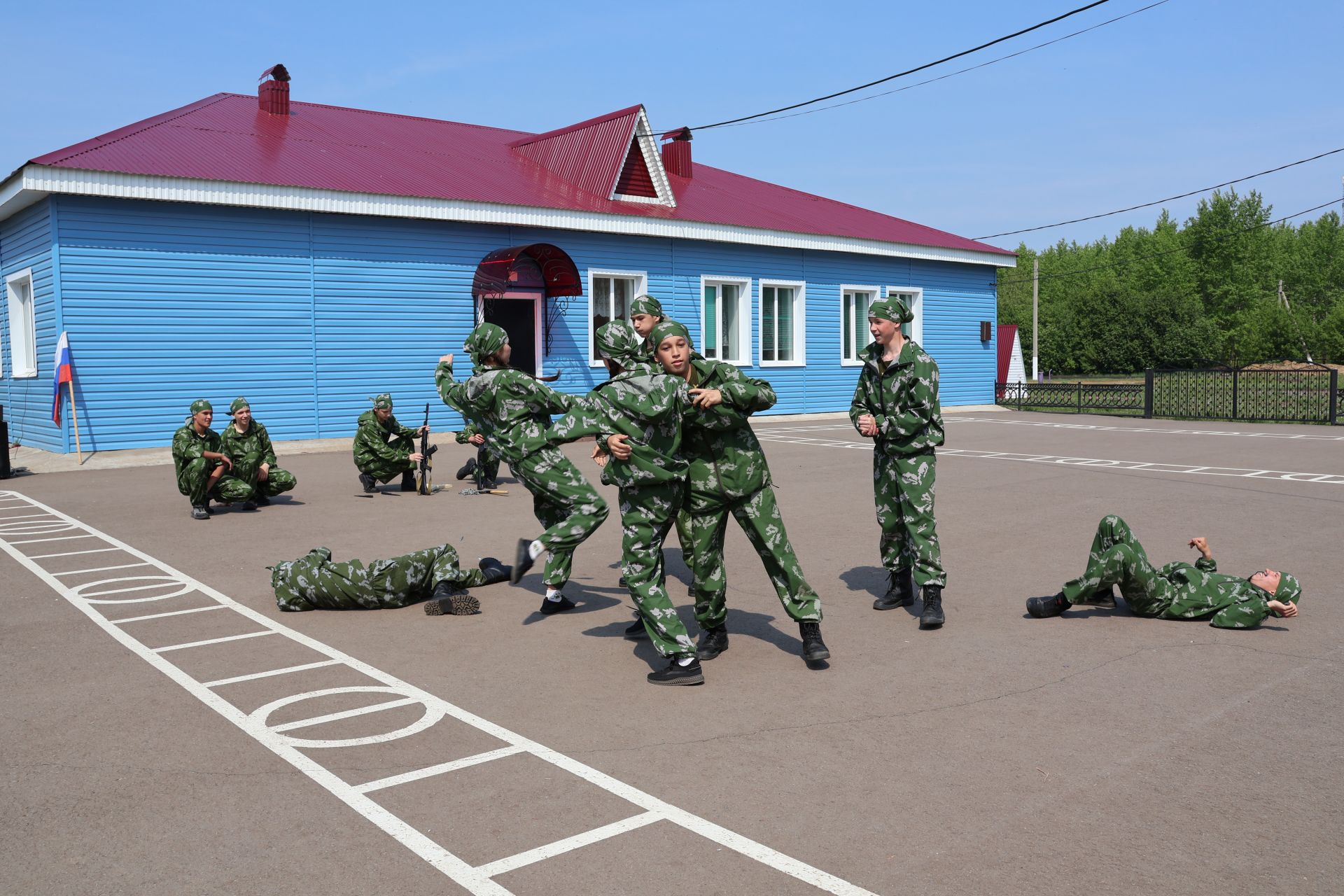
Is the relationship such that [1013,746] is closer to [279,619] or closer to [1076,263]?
[279,619]

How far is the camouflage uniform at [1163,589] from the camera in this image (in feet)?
20.6

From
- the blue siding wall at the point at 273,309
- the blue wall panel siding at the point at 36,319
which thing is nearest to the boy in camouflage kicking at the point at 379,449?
the blue siding wall at the point at 273,309

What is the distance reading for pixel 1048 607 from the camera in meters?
6.55

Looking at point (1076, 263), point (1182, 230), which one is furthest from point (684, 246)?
point (1076, 263)

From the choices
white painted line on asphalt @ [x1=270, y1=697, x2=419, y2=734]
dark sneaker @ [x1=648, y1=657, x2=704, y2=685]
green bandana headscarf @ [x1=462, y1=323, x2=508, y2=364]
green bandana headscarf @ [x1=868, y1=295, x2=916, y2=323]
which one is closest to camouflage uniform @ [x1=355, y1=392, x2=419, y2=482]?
green bandana headscarf @ [x1=462, y1=323, x2=508, y2=364]

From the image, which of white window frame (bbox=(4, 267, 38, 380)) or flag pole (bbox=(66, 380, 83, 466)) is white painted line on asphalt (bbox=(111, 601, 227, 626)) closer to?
flag pole (bbox=(66, 380, 83, 466))

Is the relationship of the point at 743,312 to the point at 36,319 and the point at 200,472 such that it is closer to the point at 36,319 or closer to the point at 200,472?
the point at 36,319

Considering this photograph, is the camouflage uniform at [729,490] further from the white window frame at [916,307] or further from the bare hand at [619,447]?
the white window frame at [916,307]

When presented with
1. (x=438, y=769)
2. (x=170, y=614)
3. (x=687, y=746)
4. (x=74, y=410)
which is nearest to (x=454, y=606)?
(x=170, y=614)

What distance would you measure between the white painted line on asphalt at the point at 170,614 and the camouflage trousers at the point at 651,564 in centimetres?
335

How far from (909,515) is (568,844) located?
372cm

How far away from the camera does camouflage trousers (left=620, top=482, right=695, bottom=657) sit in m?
5.31

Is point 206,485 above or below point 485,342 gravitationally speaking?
below

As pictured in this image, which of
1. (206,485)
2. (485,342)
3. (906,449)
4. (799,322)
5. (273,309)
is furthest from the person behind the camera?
(799,322)
